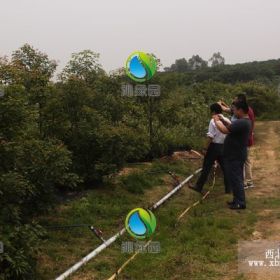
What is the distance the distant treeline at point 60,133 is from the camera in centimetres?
455

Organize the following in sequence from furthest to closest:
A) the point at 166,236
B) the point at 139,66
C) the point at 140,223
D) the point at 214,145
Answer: the point at 139,66 < the point at 214,145 < the point at 166,236 < the point at 140,223

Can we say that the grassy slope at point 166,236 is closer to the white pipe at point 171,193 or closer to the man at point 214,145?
the white pipe at point 171,193

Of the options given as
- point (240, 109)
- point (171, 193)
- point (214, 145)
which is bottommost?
point (171, 193)

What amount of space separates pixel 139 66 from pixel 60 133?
6.73 feet

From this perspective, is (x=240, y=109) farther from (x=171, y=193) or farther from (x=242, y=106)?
(x=171, y=193)

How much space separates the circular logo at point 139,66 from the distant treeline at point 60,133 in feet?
1.30

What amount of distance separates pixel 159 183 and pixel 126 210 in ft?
5.96

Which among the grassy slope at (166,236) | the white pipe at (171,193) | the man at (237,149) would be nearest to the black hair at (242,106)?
the man at (237,149)

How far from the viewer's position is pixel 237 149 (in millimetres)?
7098

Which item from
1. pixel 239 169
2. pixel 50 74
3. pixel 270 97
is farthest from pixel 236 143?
pixel 270 97

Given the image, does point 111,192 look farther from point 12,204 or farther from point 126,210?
point 12,204

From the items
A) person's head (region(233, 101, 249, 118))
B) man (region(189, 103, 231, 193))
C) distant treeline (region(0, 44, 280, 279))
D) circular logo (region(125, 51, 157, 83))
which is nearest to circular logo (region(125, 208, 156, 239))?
distant treeline (region(0, 44, 280, 279))

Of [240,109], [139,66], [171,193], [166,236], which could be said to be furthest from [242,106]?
[139,66]

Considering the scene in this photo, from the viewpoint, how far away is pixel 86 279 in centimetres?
473
